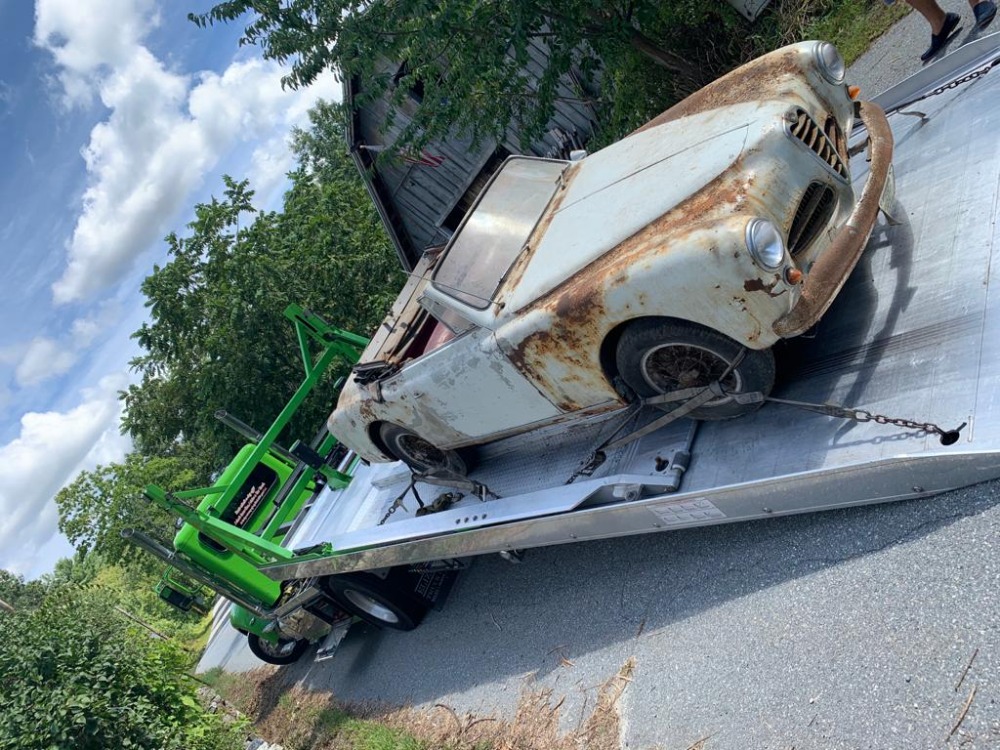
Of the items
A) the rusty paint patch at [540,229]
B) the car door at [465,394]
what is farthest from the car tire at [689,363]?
the rusty paint patch at [540,229]

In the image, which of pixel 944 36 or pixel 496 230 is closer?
pixel 496 230

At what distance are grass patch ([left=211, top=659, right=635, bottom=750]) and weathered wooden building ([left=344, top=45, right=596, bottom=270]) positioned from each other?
6789 millimetres

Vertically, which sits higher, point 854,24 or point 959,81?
point 959,81

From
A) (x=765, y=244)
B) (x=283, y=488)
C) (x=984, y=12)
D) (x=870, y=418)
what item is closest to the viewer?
(x=765, y=244)

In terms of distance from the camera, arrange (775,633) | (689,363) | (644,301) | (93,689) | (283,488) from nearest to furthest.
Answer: (775,633)
(644,301)
(689,363)
(93,689)
(283,488)

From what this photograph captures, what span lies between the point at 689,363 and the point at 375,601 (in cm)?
393

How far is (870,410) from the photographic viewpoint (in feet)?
11.8

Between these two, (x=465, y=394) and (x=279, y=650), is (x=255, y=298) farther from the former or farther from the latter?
(x=465, y=394)

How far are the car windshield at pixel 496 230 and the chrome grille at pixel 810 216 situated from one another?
1708 millimetres

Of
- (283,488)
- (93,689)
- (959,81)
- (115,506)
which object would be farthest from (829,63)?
(115,506)

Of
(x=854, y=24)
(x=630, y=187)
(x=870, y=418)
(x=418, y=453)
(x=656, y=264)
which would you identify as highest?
(x=630, y=187)

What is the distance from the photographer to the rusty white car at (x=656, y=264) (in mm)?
3518

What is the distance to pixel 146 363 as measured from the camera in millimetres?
15000

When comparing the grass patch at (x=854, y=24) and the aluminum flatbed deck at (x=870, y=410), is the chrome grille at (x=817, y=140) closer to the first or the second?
the aluminum flatbed deck at (x=870, y=410)
